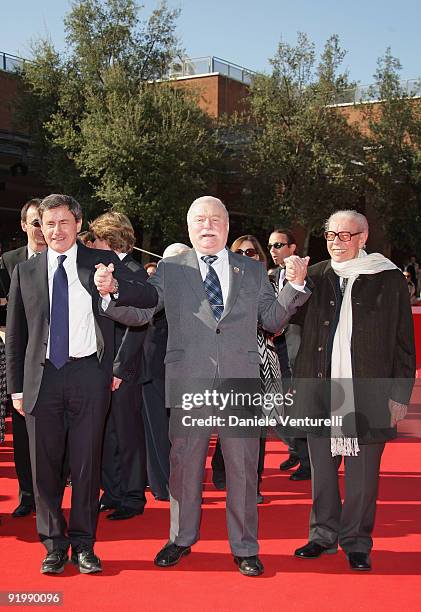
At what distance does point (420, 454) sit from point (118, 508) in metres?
3.09

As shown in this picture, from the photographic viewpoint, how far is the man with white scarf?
4.18m

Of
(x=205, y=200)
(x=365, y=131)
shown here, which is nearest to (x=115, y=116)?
(x=365, y=131)

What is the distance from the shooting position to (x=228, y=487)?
4.12 m

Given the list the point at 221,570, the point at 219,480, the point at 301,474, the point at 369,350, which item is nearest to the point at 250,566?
the point at 221,570

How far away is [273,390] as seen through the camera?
18.2 ft

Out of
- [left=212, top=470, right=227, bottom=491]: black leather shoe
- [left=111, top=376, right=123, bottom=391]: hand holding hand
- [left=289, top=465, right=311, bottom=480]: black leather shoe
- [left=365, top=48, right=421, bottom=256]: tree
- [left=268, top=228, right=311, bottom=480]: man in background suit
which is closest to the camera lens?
[left=111, top=376, right=123, bottom=391]: hand holding hand

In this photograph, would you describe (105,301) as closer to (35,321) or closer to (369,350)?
(35,321)

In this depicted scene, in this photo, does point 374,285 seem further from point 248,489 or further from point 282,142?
point 282,142

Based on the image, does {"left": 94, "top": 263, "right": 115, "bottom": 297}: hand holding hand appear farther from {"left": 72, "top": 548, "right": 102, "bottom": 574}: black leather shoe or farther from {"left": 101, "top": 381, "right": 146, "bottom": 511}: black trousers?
{"left": 101, "top": 381, "right": 146, "bottom": 511}: black trousers

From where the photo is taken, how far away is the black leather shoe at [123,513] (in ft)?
16.9

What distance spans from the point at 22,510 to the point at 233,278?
7.47 feet

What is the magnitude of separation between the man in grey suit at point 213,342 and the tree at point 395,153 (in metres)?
27.0

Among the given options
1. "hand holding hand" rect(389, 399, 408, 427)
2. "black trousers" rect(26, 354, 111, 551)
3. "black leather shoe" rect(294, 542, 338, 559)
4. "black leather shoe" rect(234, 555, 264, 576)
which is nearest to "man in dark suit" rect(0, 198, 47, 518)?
"black trousers" rect(26, 354, 111, 551)

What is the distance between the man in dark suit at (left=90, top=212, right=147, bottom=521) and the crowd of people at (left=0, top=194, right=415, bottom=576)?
2.99 ft
